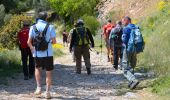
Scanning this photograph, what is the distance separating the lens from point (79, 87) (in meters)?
13.7

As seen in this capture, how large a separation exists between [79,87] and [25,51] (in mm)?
2612

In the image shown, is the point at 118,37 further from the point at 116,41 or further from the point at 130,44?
the point at 130,44

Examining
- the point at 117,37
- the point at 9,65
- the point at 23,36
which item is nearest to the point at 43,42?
the point at 23,36

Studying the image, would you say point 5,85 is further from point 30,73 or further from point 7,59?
point 7,59

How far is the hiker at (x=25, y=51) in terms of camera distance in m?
15.1

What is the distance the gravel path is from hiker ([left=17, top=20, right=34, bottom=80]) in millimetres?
335

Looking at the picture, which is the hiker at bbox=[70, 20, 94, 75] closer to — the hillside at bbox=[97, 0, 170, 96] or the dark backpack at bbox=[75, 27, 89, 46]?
the dark backpack at bbox=[75, 27, 89, 46]

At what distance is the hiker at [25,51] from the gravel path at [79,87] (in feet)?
1.10

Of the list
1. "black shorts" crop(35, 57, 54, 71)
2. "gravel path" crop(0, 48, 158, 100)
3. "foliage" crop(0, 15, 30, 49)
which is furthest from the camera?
"foliage" crop(0, 15, 30, 49)

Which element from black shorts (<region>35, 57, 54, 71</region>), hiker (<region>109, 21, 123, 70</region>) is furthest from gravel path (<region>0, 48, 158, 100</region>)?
hiker (<region>109, 21, 123, 70</region>)

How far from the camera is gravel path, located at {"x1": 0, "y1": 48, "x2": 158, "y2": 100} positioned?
12047 mm

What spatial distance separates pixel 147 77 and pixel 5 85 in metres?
4.36

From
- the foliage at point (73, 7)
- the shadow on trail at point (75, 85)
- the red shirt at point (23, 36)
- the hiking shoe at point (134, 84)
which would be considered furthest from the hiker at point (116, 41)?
the foliage at point (73, 7)

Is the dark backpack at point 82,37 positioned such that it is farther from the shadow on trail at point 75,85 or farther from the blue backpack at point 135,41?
the blue backpack at point 135,41
